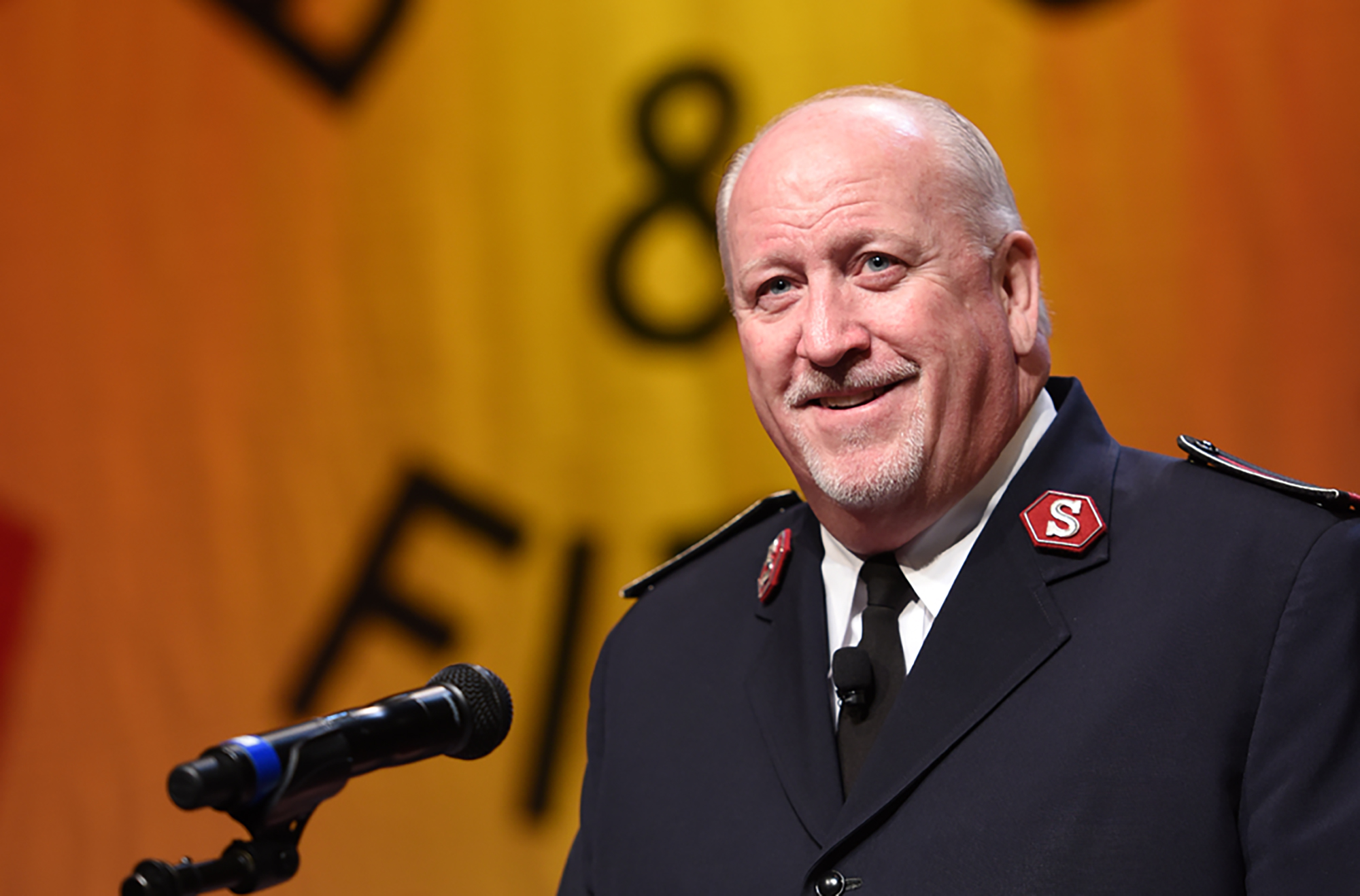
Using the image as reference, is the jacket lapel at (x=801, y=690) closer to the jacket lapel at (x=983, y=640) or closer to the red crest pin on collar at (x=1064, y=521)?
the jacket lapel at (x=983, y=640)

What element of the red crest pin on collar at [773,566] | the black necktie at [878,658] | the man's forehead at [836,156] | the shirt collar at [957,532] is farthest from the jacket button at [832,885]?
the man's forehead at [836,156]

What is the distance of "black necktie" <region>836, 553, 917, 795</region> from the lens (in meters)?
1.40

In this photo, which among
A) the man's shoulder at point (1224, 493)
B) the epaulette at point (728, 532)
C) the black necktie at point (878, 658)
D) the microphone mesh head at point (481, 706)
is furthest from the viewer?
the epaulette at point (728, 532)

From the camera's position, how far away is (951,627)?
1376mm

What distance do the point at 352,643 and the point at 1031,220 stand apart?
1.77 metres

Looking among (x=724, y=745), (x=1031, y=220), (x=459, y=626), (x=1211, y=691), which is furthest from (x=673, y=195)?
(x=1211, y=691)

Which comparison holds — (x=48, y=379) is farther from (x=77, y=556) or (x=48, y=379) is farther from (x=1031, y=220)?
(x=1031, y=220)

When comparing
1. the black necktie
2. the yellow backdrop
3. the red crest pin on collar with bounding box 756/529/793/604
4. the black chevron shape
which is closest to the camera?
the black necktie

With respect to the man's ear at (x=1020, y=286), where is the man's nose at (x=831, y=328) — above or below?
below

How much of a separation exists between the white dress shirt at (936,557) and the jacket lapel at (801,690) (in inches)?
0.9

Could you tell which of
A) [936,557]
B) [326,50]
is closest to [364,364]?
[326,50]

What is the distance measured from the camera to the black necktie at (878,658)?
55.0 inches

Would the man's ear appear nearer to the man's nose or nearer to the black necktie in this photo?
the man's nose

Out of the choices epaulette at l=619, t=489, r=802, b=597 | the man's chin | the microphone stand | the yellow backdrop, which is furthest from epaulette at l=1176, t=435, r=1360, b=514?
the yellow backdrop
